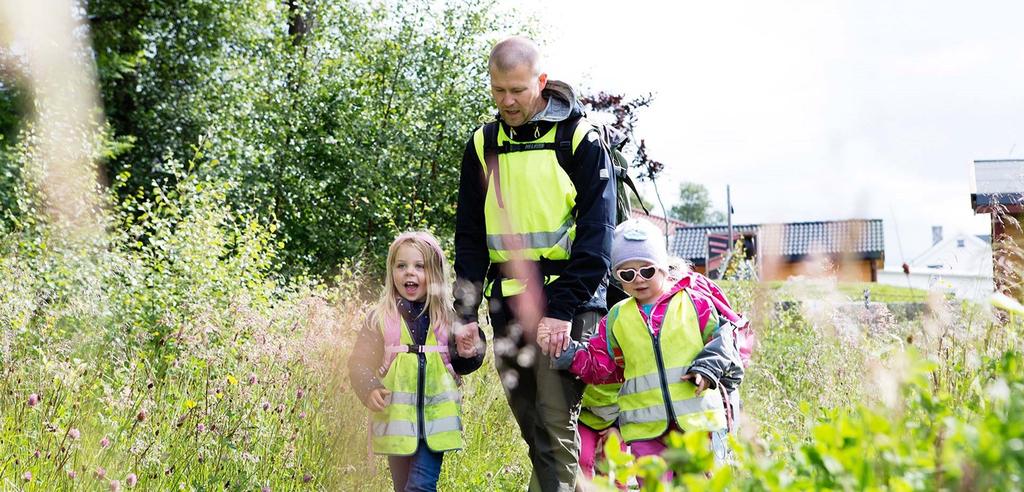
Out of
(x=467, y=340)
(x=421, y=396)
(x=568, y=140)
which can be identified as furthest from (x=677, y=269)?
(x=421, y=396)

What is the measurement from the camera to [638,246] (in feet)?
12.9

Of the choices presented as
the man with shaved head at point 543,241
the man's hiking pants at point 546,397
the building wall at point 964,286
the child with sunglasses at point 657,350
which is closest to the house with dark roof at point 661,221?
the child with sunglasses at point 657,350

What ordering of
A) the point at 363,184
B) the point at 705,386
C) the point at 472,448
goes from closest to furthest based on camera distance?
the point at 705,386
the point at 472,448
the point at 363,184

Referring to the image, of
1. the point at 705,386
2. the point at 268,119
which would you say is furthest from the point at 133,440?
the point at 268,119

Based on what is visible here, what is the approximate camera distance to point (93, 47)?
736 inches

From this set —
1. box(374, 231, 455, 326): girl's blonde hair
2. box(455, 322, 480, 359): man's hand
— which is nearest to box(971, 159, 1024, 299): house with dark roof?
box(455, 322, 480, 359): man's hand

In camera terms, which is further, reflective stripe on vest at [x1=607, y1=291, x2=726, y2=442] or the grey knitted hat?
the grey knitted hat

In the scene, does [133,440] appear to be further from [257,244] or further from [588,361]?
[257,244]

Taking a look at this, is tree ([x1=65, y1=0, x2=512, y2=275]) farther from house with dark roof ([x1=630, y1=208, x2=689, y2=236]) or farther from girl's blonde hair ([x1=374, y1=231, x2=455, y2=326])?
girl's blonde hair ([x1=374, y1=231, x2=455, y2=326])

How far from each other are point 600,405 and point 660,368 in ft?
1.86

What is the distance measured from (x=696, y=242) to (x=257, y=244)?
59.1 meters

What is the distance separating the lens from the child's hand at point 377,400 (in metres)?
4.07

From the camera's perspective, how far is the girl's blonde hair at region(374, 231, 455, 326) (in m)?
4.27

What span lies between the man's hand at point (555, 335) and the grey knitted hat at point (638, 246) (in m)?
0.34
